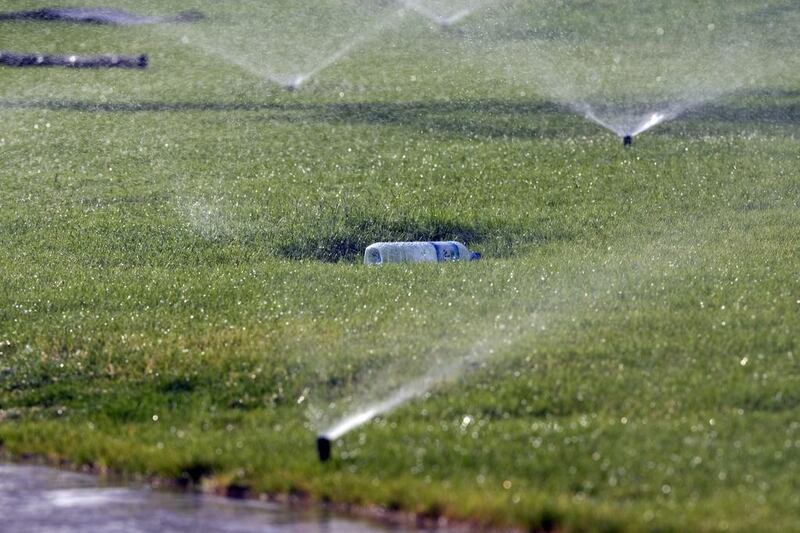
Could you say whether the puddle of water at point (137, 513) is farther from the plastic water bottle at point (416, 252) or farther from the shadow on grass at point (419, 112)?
the shadow on grass at point (419, 112)

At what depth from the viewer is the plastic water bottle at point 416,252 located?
40.2 feet

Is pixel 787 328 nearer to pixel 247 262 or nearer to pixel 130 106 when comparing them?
pixel 247 262

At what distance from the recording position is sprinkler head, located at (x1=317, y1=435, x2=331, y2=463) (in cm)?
662

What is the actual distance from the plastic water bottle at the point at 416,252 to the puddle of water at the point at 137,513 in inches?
224

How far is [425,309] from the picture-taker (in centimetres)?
979

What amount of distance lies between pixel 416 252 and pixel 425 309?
2.51 meters

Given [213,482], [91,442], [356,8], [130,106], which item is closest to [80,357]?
[91,442]

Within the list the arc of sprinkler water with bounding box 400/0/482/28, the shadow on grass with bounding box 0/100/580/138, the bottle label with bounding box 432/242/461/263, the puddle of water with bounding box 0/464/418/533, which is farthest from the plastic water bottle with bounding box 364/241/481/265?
the arc of sprinkler water with bounding box 400/0/482/28

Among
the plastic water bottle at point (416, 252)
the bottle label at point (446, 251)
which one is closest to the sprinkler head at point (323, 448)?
the plastic water bottle at point (416, 252)

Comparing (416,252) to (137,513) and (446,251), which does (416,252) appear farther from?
(137,513)

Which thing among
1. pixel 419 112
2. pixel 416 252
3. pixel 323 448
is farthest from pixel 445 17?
pixel 323 448

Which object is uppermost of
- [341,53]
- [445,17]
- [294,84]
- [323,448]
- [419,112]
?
[445,17]

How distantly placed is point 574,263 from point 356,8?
93.3 feet

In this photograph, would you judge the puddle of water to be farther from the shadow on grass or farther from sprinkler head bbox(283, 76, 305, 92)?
sprinkler head bbox(283, 76, 305, 92)
